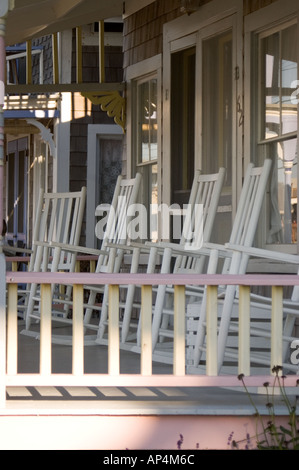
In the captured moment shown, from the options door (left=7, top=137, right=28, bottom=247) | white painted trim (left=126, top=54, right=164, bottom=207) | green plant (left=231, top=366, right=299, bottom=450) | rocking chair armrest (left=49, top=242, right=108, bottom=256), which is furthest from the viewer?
door (left=7, top=137, right=28, bottom=247)

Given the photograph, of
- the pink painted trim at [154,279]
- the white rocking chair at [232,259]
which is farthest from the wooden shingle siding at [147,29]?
the pink painted trim at [154,279]

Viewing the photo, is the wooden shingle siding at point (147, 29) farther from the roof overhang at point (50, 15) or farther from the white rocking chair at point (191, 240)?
the white rocking chair at point (191, 240)

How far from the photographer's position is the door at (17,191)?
13.1 metres

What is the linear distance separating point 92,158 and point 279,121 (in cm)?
499

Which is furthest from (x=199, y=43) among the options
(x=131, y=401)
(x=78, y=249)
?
(x=131, y=401)

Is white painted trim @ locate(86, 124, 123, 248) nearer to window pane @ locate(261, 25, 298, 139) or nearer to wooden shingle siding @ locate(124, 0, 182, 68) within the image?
wooden shingle siding @ locate(124, 0, 182, 68)

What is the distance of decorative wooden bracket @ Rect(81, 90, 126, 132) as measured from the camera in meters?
8.13

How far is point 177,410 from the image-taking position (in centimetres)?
375

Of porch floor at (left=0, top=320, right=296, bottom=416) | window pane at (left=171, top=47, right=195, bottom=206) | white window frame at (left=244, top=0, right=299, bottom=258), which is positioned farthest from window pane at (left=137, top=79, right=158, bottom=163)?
porch floor at (left=0, top=320, right=296, bottom=416)

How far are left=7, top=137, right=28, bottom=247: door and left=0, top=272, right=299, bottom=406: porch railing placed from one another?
9124mm

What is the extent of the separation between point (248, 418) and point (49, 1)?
384 cm

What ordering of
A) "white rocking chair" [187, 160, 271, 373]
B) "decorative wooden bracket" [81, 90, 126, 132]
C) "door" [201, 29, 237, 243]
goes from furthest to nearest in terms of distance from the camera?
1. "decorative wooden bracket" [81, 90, 126, 132]
2. "door" [201, 29, 237, 243]
3. "white rocking chair" [187, 160, 271, 373]

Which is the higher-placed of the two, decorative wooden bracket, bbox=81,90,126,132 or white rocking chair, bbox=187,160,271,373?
decorative wooden bracket, bbox=81,90,126,132

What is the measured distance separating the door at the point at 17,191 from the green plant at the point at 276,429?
9306 millimetres
